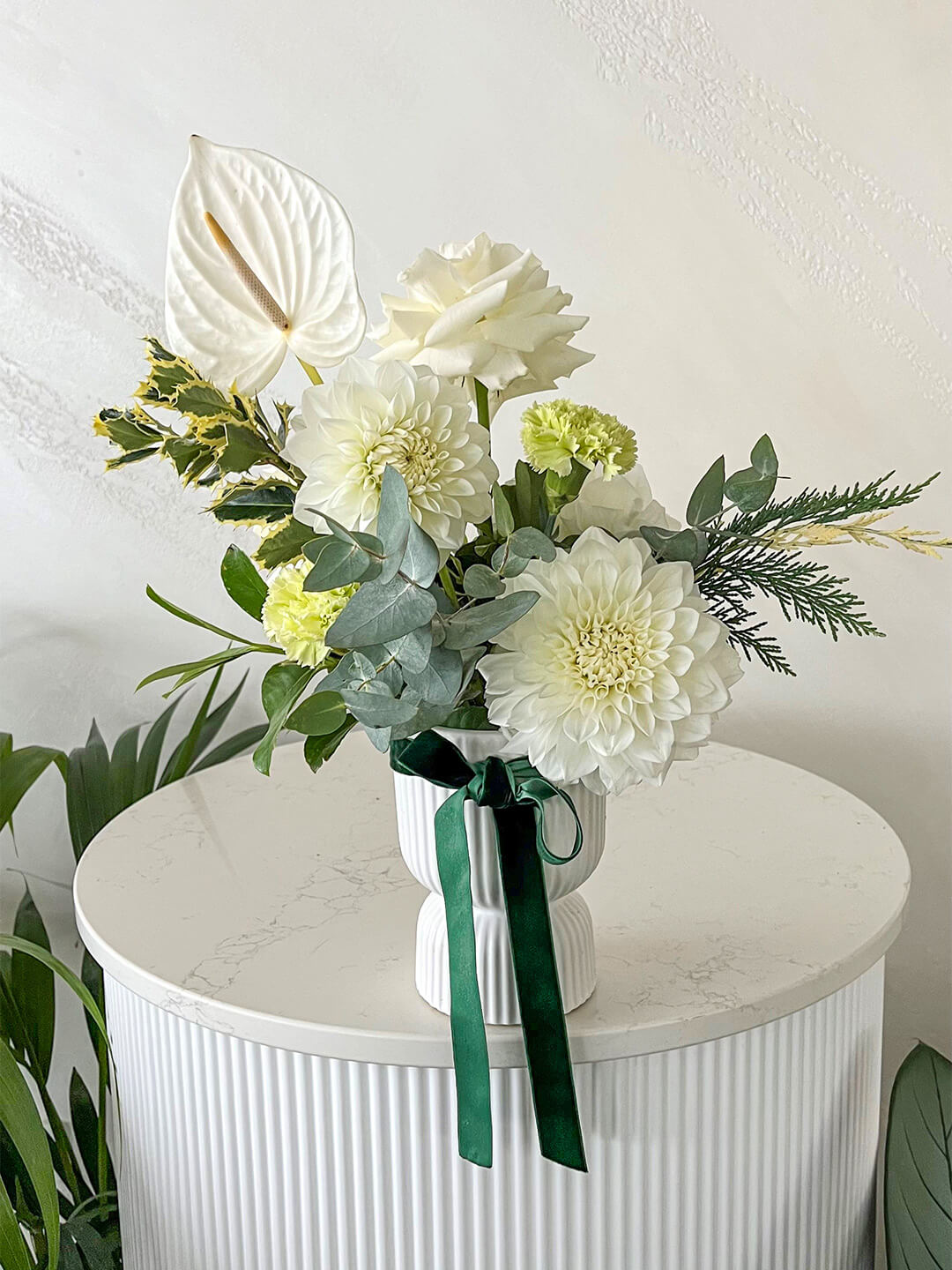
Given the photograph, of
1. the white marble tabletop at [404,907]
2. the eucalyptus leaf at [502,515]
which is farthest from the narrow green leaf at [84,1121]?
the eucalyptus leaf at [502,515]

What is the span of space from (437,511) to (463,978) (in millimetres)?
296

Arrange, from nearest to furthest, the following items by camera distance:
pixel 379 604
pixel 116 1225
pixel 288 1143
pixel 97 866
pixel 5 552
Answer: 1. pixel 379 604
2. pixel 288 1143
3. pixel 97 866
4. pixel 116 1225
5. pixel 5 552

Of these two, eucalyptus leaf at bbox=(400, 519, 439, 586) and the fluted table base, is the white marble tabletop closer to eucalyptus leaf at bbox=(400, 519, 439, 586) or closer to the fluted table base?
the fluted table base

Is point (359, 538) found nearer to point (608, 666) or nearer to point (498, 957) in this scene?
point (608, 666)

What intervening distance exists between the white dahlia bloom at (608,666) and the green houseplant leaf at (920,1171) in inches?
24.8

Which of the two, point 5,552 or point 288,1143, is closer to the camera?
point 288,1143

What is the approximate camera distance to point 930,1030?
1416 mm

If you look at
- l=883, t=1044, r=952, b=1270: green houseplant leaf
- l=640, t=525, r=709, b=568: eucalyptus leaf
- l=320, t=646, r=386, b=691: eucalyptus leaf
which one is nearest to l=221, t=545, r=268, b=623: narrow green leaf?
l=320, t=646, r=386, b=691: eucalyptus leaf

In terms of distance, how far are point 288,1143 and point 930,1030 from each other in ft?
2.98

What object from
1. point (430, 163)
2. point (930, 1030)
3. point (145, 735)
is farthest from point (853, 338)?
point (145, 735)

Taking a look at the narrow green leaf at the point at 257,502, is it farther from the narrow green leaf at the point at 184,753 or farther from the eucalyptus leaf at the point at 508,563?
the narrow green leaf at the point at 184,753

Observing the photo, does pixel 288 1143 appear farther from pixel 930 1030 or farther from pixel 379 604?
pixel 930 1030

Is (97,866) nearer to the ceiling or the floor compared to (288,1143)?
nearer to the ceiling

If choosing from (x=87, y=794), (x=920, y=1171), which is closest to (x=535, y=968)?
(x=920, y=1171)
